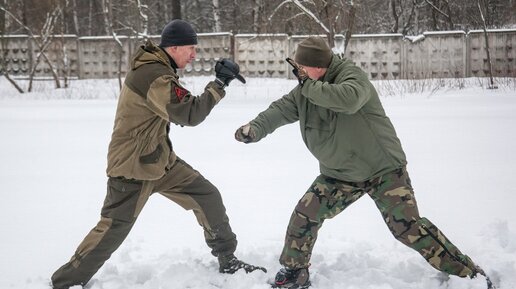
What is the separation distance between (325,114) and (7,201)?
3807 mm

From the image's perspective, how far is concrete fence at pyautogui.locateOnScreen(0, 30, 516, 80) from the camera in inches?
774

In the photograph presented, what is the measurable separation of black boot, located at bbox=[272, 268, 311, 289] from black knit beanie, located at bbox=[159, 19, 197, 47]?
4.74 ft

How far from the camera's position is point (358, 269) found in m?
3.50

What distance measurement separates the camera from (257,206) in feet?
16.9

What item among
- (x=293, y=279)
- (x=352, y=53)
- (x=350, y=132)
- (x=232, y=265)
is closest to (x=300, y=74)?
(x=350, y=132)

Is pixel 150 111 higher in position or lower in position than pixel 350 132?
higher

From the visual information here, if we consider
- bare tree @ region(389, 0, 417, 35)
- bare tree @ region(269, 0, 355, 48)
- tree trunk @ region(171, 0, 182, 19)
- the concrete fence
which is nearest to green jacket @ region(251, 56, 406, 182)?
bare tree @ region(269, 0, 355, 48)

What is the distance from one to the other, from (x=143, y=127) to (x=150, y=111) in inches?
3.8

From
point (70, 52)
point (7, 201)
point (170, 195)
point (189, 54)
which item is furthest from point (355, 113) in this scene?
point (70, 52)

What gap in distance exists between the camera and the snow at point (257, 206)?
11.5 ft


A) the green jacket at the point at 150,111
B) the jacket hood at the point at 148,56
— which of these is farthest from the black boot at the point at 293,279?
the jacket hood at the point at 148,56

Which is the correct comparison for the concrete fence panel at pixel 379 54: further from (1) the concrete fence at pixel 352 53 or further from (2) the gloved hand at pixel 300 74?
(2) the gloved hand at pixel 300 74

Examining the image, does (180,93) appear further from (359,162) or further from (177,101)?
(359,162)

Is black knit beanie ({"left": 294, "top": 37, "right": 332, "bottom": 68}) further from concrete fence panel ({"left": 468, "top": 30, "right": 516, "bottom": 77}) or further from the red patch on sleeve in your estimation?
concrete fence panel ({"left": 468, "top": 30, "right": 516, "bottom": 77})
